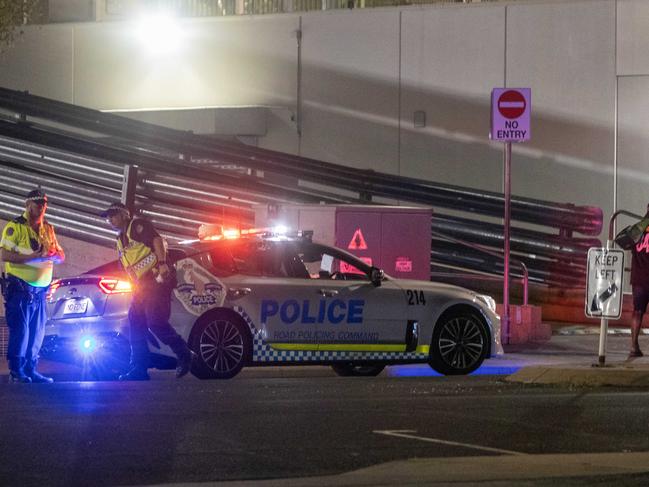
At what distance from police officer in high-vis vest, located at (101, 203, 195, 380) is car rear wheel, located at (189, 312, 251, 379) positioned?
21 cm

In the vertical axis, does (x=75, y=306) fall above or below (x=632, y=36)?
below

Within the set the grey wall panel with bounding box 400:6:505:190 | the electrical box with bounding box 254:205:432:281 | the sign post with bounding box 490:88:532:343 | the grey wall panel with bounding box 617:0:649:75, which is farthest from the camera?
the grey wall panel with bounding box 400:6:505:190

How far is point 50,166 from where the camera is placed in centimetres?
2311

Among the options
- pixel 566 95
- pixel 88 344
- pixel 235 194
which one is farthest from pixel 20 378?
pixel 566 95

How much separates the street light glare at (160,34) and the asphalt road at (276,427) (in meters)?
14.0

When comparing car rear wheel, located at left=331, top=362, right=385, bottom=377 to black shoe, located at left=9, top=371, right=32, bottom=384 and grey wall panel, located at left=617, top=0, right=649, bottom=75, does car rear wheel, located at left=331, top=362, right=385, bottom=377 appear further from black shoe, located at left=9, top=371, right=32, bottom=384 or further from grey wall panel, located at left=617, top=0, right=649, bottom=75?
grey wall panel, located at left=617, top=0, right=649, bottom=75

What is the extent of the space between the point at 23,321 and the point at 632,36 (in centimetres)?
1273

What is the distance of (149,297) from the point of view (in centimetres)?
1368

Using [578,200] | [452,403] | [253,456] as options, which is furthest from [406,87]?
[253,456]

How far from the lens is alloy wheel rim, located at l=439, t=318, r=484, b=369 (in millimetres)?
14922

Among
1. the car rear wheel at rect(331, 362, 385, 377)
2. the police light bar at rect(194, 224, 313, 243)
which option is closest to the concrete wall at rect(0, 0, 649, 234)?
the car rear wheel at rect(331, 362, 385, 377)

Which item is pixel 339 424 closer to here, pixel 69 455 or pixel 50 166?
pixel 69 455

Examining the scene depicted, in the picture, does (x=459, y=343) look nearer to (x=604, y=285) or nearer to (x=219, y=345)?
(x=604, y=285)

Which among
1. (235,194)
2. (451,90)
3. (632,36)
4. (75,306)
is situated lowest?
(75,306)
